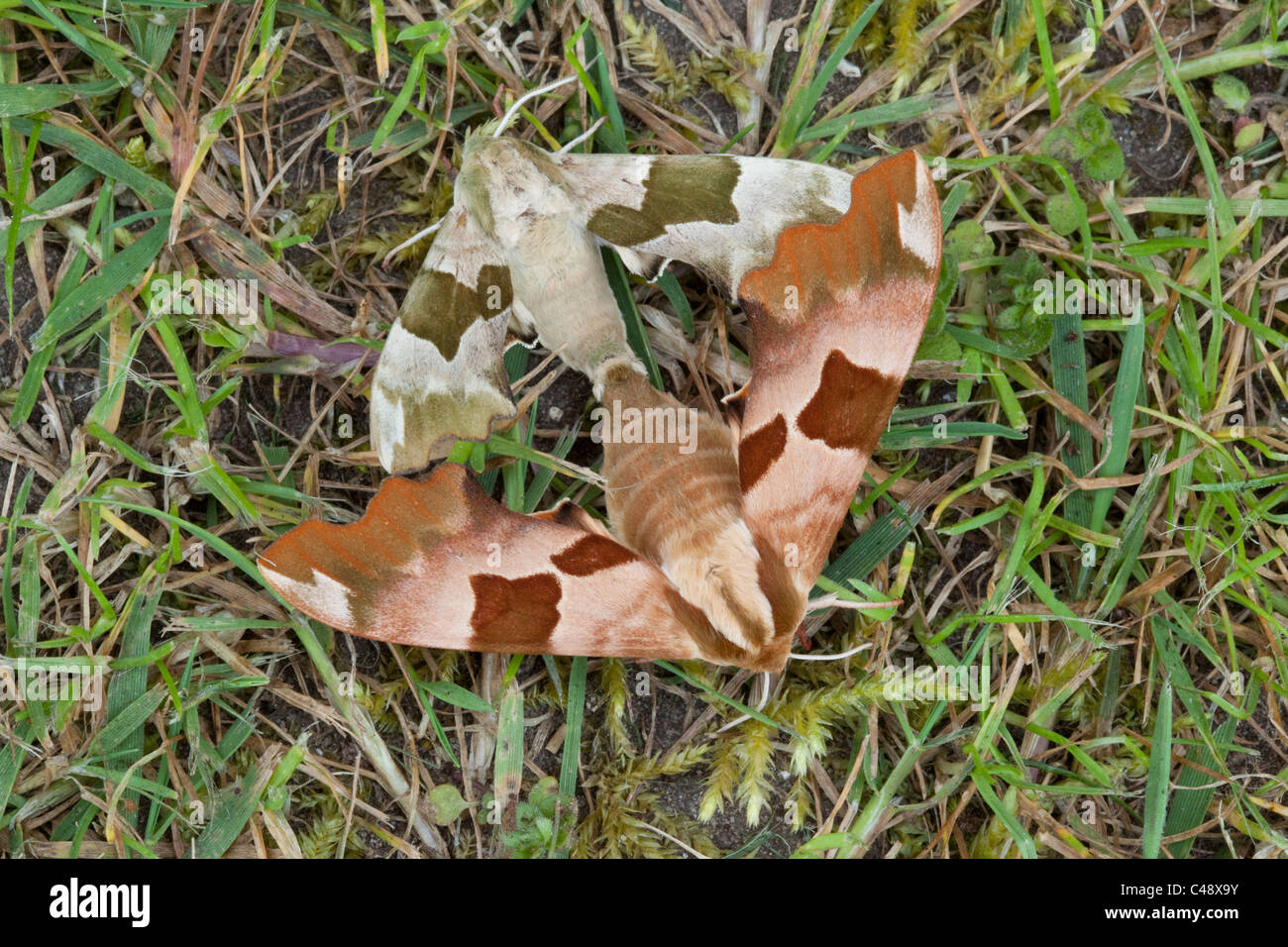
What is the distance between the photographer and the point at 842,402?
230 cm

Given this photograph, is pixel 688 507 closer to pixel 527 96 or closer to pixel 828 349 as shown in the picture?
pixel 828 349

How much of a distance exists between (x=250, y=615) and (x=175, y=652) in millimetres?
205

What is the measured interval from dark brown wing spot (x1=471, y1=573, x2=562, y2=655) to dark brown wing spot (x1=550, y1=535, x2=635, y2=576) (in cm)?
4

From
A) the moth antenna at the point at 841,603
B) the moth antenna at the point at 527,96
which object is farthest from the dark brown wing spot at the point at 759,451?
the moth antenna at the point at 527,96

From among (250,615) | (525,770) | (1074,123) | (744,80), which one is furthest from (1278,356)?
(250,615)

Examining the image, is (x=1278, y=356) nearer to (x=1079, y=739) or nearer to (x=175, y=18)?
(x=1079, y=739)

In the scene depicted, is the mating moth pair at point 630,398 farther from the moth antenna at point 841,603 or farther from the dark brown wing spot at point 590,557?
the moth antenna at point 841,603

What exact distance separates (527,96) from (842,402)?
1.07 meters

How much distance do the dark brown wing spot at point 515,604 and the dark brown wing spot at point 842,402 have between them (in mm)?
731

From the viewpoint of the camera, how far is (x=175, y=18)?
Answer: 2484 mm

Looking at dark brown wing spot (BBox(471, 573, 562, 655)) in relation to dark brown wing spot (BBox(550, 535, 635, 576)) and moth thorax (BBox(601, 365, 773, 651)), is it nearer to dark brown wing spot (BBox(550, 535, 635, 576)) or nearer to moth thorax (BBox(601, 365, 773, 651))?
dark brown wing spot (BBox(550, 535, 635, 576))

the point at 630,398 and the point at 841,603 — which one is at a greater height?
the point at 630,398

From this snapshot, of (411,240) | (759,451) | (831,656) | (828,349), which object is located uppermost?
(411,240)

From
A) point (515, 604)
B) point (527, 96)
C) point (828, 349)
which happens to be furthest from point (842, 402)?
point (527, 96)
